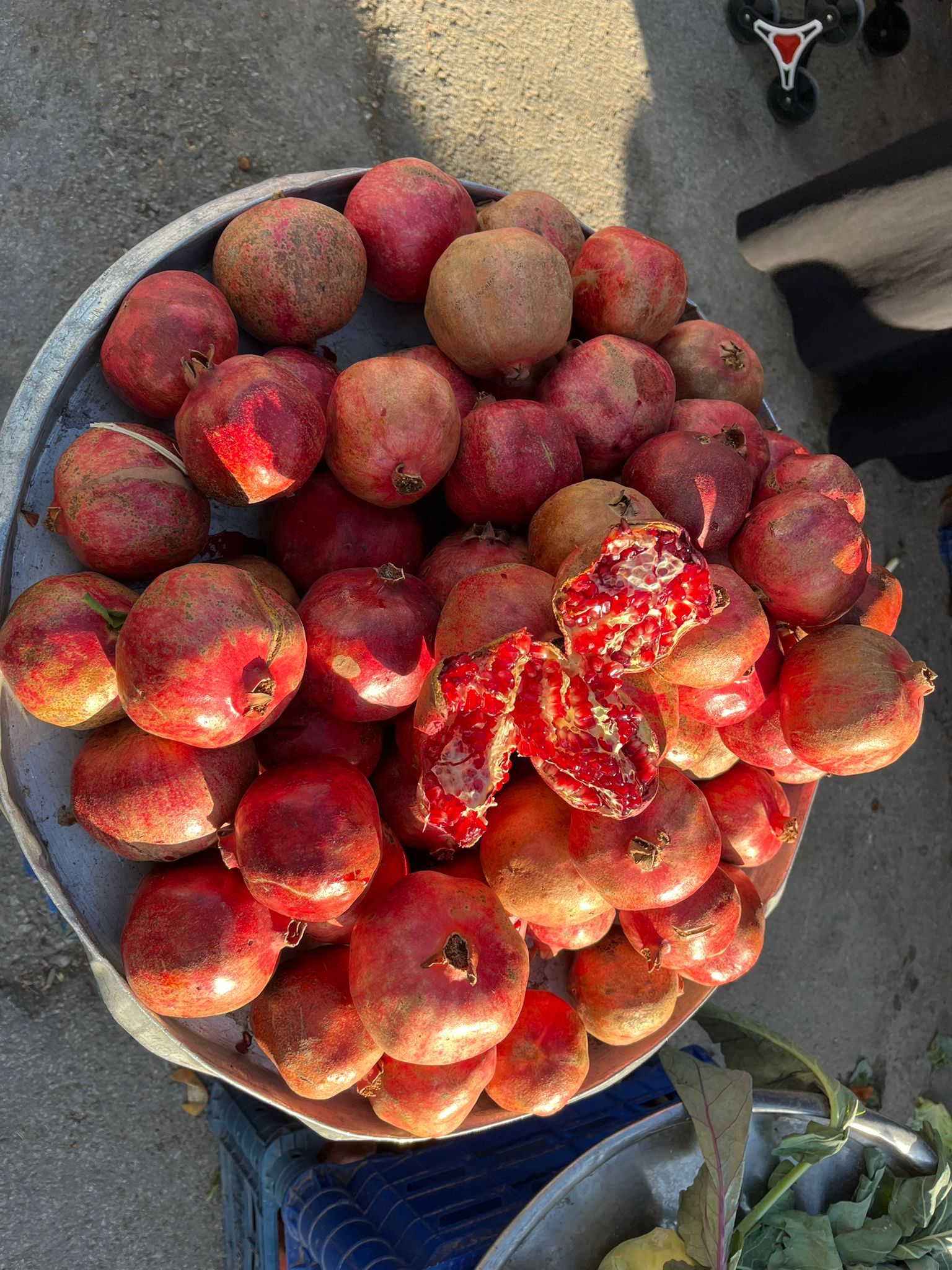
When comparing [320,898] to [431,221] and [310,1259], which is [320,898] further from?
[431,221]

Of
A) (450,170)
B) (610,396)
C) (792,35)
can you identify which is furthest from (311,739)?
(792,35)

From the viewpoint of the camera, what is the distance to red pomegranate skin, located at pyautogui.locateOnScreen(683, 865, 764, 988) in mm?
1940

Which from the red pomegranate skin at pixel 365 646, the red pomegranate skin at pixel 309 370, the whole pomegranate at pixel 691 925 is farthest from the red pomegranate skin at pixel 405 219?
the whole pomegranate at pixel 691 925

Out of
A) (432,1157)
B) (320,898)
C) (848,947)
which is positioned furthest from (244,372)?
(848,947)

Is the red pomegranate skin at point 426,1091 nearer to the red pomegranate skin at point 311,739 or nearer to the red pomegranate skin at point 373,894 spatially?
the red pomegranate skin at point 373,894

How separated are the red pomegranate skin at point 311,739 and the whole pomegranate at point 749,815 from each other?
34.2 inches

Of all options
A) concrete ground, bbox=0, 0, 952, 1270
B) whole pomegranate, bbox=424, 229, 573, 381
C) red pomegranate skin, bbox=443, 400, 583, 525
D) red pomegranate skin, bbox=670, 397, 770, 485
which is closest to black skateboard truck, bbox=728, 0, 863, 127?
concrete ground, bbox=0, 0, 952, 1270

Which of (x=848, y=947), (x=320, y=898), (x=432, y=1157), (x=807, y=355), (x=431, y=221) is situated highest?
(x=431, y=221)

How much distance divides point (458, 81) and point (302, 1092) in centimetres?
357

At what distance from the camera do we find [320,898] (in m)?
1.48

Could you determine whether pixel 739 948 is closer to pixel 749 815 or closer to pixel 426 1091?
pixel 749 815

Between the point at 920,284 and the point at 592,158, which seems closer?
the point at 920,284

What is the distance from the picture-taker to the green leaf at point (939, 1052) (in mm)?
4070

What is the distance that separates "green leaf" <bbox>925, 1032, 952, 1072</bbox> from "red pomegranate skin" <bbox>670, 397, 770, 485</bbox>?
3.39 meters
